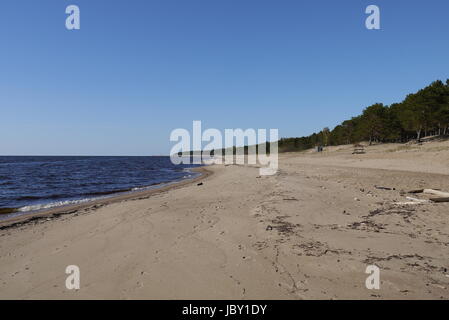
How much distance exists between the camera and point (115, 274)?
4.96m

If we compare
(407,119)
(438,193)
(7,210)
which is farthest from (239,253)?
(407,119)

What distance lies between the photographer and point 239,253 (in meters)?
5.73

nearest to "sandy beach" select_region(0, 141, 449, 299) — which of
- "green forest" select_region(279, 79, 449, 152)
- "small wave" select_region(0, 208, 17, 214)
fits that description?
"small wave" select_region(0, 208, 17, 214)

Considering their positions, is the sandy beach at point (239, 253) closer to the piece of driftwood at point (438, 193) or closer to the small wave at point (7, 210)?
the piece of driftwood at point (438, 193)

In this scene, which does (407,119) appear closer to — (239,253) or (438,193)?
(438,193)

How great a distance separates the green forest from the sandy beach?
165 feet

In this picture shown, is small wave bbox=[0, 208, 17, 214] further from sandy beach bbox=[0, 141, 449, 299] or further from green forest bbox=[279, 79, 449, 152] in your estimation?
green forest bbox=[279, 79, 449, 152]

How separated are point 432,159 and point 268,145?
123031mm

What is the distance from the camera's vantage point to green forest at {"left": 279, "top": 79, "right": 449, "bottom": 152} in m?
47.6

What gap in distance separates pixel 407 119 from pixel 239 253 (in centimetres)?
6164

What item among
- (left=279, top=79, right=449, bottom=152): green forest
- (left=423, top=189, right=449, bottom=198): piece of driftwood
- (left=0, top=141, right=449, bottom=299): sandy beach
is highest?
(left=279, top=79, right=449, bottom=152): green forest
